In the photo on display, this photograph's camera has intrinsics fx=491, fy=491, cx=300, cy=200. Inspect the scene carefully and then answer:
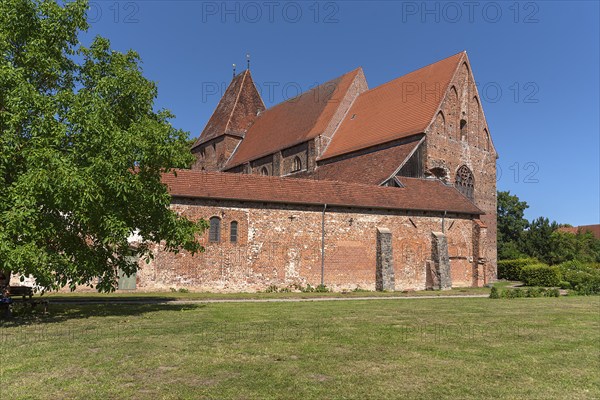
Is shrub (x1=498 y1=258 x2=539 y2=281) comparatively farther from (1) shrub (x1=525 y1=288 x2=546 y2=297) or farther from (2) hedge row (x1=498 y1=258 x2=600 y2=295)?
(1) shrub (x1=525 y1=288 x2=546 y2=297)

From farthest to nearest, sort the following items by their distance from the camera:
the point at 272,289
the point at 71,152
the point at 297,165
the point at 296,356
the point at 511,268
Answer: the point at 297,165 < the point at 511,268 < the point at 272,289 < the point at 71,152 < the point at 296,356

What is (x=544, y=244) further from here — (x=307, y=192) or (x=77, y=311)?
(x=77, y=311)

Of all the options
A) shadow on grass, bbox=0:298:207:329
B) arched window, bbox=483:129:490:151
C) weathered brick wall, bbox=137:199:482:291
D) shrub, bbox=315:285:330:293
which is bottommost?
shrub, bbox=315:285:330:293

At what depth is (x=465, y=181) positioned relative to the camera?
Answer: 1302 inches

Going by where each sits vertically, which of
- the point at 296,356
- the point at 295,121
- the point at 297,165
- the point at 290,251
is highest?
the point at 295,121

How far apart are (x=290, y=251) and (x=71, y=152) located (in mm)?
12854

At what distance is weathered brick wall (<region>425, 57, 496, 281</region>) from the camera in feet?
101

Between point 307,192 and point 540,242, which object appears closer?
point 307,192

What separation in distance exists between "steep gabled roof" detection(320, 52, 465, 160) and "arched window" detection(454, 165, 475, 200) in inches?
189

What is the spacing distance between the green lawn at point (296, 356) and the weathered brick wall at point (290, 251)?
27.8 ft

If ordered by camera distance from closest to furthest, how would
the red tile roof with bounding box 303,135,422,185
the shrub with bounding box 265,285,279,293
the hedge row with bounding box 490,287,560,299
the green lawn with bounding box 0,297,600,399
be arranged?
1. the green lawn with bounding box 0,297,600,399
2. the hedge row with bounding box 490,287,560,299
3. the shrub with bounding box 265,285,279,293
4. the red tile roof with bounding box 303,135,422,185

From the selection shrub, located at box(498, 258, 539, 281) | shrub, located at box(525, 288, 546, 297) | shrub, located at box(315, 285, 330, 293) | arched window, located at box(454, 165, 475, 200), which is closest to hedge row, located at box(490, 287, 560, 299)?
shrub, located at box(525, 288, 546, 297)

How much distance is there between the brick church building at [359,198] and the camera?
21.6 metres

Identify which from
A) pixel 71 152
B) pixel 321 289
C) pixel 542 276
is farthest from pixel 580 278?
pixel 71 152
